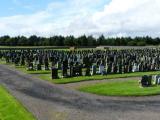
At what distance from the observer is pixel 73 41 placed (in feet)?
494

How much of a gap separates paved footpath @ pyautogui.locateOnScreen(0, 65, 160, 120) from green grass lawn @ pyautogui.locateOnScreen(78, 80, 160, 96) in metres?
1.14

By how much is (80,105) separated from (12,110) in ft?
12.2

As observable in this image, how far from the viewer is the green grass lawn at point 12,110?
1677cm

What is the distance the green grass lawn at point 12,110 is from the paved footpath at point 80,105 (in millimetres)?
403

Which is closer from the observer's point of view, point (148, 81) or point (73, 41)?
point (148, 81)

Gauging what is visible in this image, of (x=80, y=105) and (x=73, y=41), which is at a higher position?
(x=73, y=41)

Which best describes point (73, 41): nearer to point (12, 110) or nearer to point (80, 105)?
point (80, 105)

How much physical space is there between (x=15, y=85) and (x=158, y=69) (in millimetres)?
18993

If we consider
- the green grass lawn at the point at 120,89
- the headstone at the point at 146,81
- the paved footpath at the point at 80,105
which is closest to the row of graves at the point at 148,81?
the headstone at the point at 146,81

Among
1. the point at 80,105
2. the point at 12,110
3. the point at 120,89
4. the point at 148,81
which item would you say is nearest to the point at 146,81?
the point at 148,81

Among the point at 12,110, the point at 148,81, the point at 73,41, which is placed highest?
the point at 73,41

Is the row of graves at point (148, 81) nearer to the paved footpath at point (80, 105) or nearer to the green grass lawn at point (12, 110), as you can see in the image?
the paved footpath at point (80, 105)

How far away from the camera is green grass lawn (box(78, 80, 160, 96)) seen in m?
23.6

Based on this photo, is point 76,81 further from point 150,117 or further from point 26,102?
point 150,117
